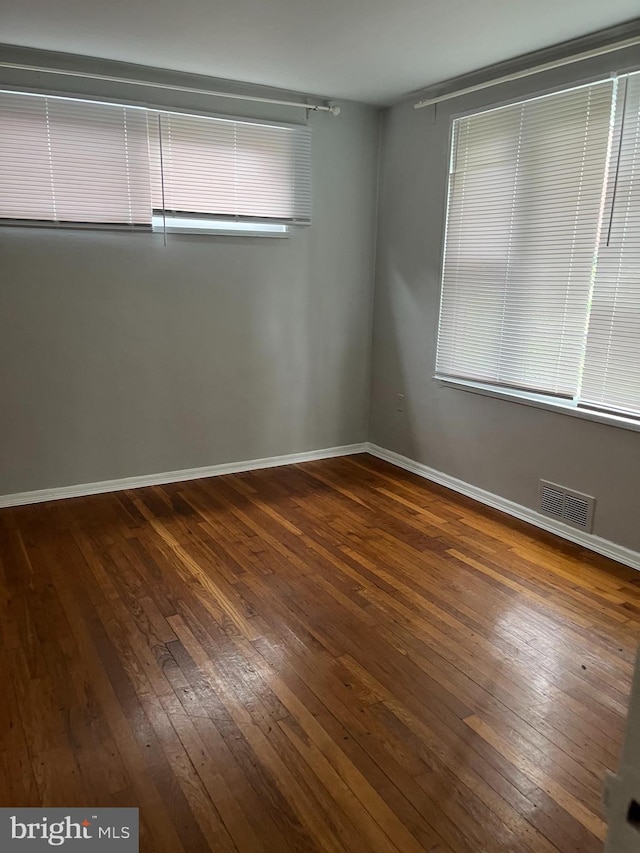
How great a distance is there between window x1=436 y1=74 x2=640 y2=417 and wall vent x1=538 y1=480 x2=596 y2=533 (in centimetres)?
49

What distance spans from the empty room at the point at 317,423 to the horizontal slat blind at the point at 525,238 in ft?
0.06

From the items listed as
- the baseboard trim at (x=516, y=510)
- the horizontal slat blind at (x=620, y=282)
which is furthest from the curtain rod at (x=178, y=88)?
the baseboard trim at (x=516, y=510)

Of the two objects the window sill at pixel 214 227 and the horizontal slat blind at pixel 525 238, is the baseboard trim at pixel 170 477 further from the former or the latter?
the window sill at pixel 214 227

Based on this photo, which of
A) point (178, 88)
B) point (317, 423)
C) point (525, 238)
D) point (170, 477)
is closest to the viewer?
point (525, 238)

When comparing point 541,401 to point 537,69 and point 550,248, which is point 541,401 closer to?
point 550,248

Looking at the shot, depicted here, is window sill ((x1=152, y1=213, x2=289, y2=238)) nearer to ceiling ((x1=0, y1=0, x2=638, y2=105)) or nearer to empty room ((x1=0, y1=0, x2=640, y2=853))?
empty room ((x1=0, y1=0, x2=640, y2=853))

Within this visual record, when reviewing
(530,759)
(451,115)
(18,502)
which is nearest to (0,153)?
(18,502)

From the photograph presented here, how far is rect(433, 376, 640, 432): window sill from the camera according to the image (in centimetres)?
303

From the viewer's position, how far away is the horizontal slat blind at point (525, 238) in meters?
3.10

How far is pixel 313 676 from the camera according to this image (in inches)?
85.4

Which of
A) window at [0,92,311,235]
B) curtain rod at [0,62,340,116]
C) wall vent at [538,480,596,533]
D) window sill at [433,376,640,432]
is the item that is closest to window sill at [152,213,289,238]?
window at [0,92,311,235]

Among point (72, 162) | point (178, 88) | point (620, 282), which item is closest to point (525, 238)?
point (620, 282)

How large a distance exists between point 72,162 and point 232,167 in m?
0.96

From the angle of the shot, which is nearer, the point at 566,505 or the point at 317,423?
the point at 566,505
